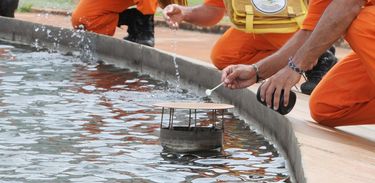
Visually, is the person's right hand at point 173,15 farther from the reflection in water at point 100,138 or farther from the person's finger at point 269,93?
the person's finger at point 269,93

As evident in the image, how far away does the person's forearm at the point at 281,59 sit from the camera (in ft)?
19.5

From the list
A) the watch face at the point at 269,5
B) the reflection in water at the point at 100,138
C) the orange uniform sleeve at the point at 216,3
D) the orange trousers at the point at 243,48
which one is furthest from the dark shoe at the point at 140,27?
the watch face at the point at 269,5

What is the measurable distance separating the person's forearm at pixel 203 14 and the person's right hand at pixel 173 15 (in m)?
0.09

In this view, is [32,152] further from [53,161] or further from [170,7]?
[170,7]

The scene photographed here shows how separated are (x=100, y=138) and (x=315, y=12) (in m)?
1.39

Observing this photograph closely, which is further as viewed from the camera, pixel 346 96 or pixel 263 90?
pixel 346 96

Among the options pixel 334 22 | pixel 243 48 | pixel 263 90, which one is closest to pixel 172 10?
pixel 243 48

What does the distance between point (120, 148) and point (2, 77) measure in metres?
2.96

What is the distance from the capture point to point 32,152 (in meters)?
6.05

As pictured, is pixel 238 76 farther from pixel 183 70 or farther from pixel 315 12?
pixel 183 70

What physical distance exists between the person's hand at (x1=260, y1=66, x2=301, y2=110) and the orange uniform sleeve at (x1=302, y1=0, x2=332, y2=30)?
0.32m

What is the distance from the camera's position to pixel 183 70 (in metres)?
9.39

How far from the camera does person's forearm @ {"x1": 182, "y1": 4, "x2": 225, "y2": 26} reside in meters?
7.48

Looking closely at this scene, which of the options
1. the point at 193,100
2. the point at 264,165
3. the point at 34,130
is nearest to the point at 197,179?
the point at 264,165
